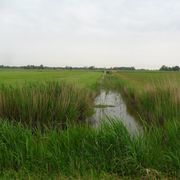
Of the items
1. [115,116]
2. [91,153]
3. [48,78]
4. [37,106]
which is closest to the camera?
[91,153]

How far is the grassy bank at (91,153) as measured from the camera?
5.20 meters

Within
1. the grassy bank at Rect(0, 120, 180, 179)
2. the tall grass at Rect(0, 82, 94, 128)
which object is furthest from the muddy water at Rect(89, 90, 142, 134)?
the tall grass at Rect(0, 82, 94, 128)

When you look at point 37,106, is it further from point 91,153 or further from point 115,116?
point 91,153

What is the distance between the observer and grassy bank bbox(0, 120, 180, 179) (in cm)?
520

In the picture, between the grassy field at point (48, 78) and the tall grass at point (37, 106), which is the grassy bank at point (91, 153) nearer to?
the tall grass at point (37, 106)

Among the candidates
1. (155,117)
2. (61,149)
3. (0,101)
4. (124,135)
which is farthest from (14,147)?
(155,117)

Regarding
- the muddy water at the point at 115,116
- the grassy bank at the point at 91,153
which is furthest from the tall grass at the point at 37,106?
the grassy bank at the point at 91,153

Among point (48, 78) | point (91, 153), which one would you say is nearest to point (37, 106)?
point (91, 153)

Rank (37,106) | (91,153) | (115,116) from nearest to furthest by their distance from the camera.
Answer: (91,153) < (115,116) < (37,106)

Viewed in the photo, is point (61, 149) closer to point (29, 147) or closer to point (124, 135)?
point (29, 147)

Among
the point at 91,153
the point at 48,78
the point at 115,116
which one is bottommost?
the point at 91,153

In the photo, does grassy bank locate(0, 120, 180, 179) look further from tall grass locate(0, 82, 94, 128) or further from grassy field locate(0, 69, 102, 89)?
grassy field locate(0, 69, 102, 89)

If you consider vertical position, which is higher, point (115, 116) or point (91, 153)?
point (115, 116)

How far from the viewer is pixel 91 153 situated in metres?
5.72
